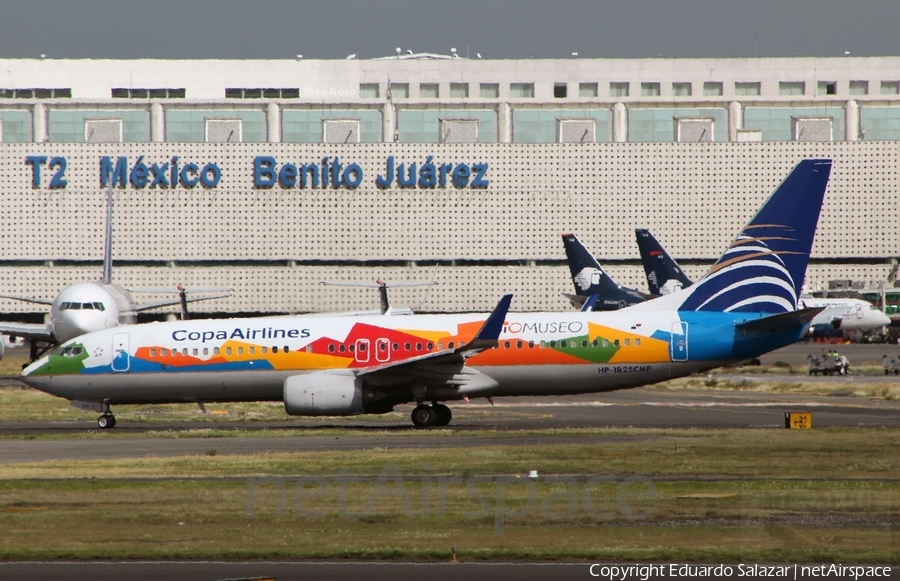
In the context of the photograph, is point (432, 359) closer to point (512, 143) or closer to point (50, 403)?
point (50, 403)

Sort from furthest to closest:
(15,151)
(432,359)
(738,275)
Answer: (15,151), (738,275), (432,359)

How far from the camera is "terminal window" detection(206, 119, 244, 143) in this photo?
363 feet

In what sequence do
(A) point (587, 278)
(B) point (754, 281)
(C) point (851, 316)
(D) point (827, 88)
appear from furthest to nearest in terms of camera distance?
(D) point (827, 88) < (C) point (851, 316) < (A) point (587, 278) < (B) point (754, 281)

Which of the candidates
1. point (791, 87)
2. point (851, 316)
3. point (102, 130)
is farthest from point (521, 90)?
point (851, 316)

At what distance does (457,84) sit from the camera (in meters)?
135

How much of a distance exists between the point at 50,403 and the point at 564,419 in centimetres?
2188

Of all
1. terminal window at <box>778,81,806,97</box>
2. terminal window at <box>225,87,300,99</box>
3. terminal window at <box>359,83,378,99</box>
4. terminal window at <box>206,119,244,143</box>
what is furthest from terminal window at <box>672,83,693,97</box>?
terminal window at <box>206,119,244,143</box>

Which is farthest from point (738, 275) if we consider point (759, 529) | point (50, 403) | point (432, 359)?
point (50, 403)

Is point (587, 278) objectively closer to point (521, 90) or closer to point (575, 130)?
point (575, 130)

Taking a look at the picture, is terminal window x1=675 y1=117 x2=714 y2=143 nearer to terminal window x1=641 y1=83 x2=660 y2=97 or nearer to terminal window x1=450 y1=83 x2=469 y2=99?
terminal window x1=641 y1=83 x2=660 y2=97

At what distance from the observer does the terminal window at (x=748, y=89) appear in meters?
133

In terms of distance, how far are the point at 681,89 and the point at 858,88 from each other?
67.3ft

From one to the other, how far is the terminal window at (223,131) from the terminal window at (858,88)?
7113 cm

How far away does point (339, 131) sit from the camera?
110875 mm
